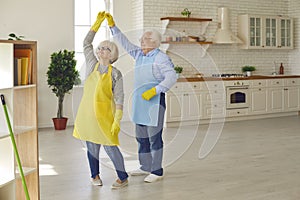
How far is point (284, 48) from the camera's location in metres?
10.9

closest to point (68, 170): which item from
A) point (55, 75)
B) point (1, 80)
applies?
point (1, 80)

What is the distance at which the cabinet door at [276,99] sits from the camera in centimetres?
1019

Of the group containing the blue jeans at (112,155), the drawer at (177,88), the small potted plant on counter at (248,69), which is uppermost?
the small potted plant on counter at (248,69)

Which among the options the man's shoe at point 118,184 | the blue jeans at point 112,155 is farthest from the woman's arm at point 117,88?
the man's shoe at point 118,184

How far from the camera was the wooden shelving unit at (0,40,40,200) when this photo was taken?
3264mm

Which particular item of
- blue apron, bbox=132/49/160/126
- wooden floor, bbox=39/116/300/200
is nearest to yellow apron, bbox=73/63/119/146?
blue apron, bbox=132/49/160/126

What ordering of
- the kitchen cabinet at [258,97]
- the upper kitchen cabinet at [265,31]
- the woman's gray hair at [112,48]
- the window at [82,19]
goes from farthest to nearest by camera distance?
the upper kitchen cabinet at [265,31]
the kitchen cabinet at [258,97]
the window at [82,19]
the woman's gray hair at [112,48]

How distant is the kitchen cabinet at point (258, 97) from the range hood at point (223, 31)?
3.27 feet

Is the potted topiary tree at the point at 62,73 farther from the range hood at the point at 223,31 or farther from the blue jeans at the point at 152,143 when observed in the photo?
the blue jeans at the point at 152,143

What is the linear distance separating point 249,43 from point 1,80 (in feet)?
25.5

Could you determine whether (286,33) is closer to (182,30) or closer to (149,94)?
(182,30)

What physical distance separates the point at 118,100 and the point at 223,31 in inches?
235

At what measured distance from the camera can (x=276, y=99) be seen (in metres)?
10.3

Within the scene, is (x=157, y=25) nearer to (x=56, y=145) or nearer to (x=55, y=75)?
(x=55, y=75)
